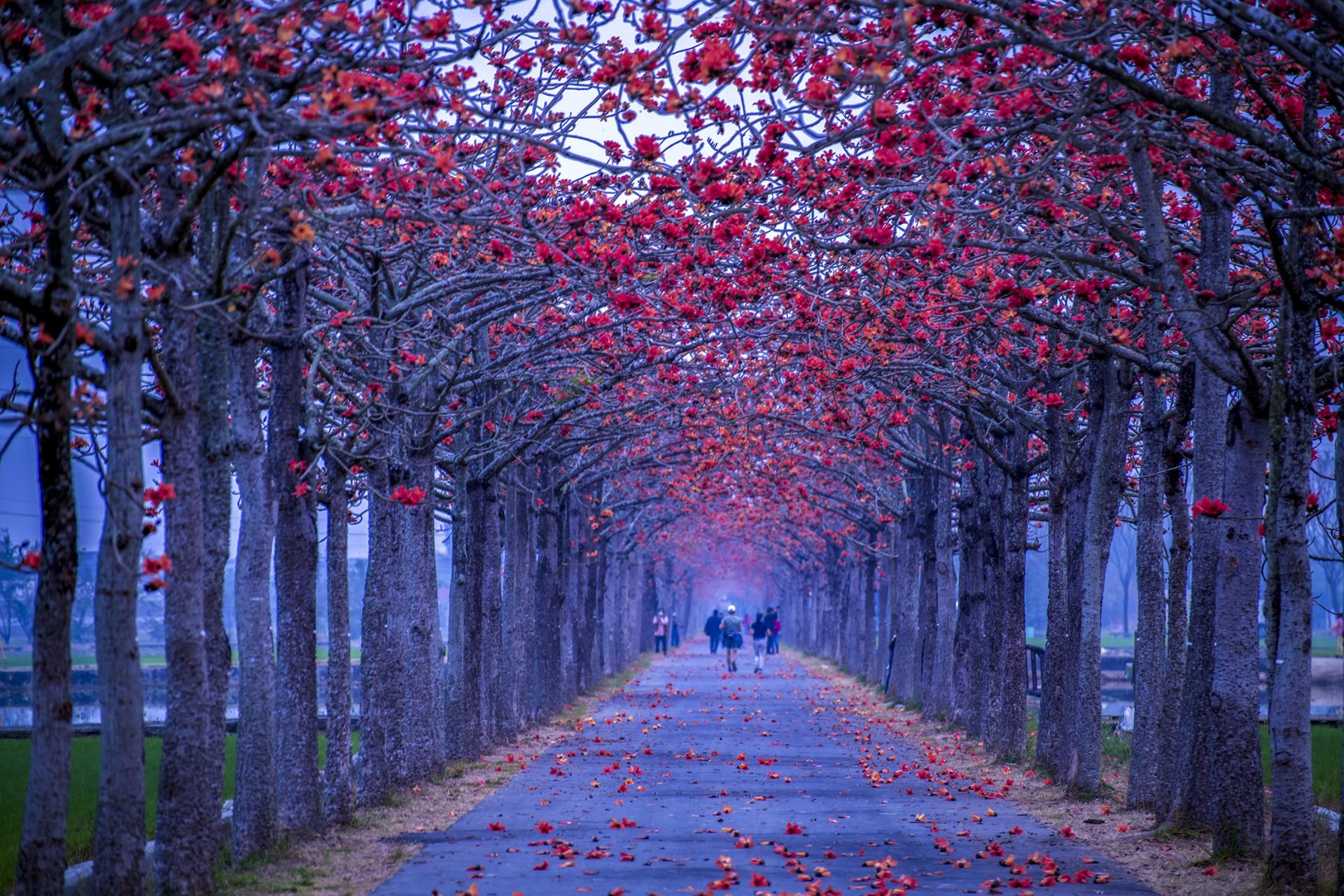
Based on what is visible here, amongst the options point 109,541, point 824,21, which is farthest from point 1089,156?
point 109,541

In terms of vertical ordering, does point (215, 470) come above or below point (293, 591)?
above

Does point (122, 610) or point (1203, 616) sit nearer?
point (122, 610)

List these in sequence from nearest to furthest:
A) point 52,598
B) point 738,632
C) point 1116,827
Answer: point 52,598 → point 1116,827 → point 738,632

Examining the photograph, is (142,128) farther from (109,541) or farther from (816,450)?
(816,450)

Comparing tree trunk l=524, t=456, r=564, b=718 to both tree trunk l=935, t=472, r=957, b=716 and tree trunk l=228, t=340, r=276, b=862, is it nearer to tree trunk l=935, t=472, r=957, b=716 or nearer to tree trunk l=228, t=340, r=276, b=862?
tree trunk l=935, t=472, r=957, b=716

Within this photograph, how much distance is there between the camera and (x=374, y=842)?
1102cm

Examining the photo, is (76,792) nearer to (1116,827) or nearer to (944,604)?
(1116,827)

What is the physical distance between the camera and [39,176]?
758 cm

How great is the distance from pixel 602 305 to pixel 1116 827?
23.8 feet

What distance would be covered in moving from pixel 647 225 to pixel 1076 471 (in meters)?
7.48

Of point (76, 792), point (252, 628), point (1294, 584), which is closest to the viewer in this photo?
point (1294, 584)

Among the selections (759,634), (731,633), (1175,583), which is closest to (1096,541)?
(1175,583)

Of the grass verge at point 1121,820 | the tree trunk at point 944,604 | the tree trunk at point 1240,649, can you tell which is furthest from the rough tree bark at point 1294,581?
the tree trunk at point 944,604

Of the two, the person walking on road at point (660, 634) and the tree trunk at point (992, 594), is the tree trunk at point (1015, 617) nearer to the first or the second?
the tree trunk at point (992, 594)
